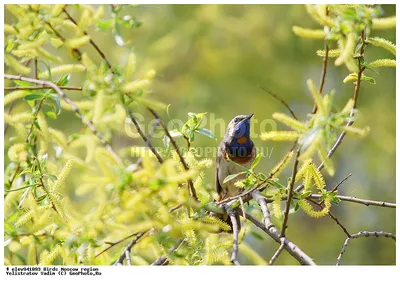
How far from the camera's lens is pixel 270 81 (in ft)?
27.4

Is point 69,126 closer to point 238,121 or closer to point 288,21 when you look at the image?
point 238,121

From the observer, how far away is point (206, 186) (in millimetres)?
3588

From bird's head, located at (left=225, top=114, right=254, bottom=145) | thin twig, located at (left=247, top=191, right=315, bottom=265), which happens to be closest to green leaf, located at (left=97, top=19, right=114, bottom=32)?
thin twig, located at (left=247, top=191, right=315, bottom=265)

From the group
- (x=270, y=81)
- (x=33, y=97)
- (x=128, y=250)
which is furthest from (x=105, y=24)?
(x=270, y=81)

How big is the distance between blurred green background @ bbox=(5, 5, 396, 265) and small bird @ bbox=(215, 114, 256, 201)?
2001 mm

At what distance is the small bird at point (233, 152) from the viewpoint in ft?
17.5

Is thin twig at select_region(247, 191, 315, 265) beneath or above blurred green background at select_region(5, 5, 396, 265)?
beneath

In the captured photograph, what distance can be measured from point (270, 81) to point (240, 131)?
9.84 ft

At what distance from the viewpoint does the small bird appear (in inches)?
211

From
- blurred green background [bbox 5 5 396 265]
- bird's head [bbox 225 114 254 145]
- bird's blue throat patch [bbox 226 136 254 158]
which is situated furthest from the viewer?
blurred green background [bbox 5 5 396 265]

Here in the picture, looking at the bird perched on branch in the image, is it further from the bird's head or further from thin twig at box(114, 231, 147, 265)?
thin twig at box(114, 231, 147, 265)

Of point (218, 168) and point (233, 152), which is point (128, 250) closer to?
point (233, 152)

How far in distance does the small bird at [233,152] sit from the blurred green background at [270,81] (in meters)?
2.00

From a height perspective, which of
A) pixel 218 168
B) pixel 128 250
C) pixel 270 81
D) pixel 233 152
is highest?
pixel 270 81
